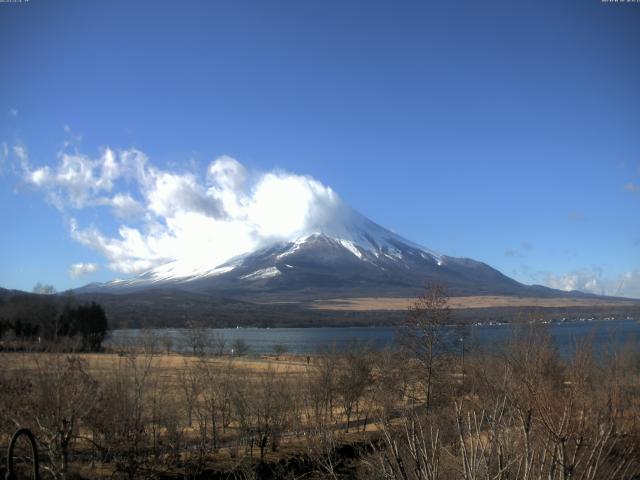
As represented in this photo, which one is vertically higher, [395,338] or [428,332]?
[428,332]

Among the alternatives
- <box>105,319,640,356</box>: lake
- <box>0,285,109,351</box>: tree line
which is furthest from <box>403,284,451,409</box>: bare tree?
<box>0,285,109,351</box>: tree line

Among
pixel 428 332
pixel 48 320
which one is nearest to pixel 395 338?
pixel 428 332

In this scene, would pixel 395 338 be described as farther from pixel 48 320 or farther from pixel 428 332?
pixel 48 320

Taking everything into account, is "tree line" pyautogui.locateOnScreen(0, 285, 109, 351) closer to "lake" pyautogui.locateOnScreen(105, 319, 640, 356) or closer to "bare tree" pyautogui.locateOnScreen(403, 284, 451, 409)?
"lake" pyautogui.locateOnScreen(105, 319, 640, 356)

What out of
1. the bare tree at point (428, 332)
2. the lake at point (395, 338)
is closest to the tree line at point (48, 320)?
the lake at point (395, 338)

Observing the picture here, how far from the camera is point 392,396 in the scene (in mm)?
27656

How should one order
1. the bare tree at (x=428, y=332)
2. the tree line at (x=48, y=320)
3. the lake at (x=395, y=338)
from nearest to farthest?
the bare tree at (x=428, y=332)
the lake at (x=395, y=338)
the tree line at (x=48, y=320)

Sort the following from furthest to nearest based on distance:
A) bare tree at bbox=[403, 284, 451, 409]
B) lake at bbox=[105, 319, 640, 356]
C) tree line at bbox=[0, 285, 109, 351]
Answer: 1. tree line at bbox=[0, 285, 109, 351]
2. lake at bbox=[105, 319, 640, 356]
3. bare tree at bbox=[403, 284, 451, 409]

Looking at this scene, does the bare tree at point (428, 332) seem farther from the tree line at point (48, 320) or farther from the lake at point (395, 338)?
the tree line at point (48, 320)

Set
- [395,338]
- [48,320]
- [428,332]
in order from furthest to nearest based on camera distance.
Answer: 1. [48,320]
2. [395,338]
3. [428,332]

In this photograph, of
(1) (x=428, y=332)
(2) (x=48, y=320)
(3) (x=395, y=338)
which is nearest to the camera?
(1) (x=428, y=332)

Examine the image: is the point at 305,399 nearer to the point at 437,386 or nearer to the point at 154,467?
the point at 437,386

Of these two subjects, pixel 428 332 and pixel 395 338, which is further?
pixel 395 338

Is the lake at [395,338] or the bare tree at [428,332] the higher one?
the bare tree at [428,332]
